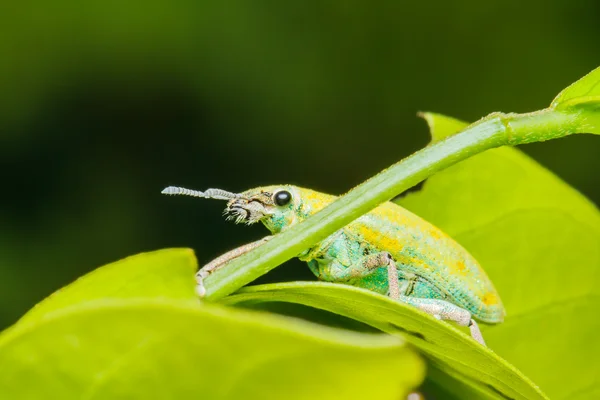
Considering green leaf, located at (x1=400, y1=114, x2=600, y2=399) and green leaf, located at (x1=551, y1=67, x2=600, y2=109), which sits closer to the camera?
green leaf, located at (x1=551, y1=67, x2=600, y2=109)

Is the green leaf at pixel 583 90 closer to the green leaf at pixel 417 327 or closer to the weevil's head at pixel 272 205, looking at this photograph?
the green leaf at pixel 417 327

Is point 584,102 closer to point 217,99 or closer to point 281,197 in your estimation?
point 281,197

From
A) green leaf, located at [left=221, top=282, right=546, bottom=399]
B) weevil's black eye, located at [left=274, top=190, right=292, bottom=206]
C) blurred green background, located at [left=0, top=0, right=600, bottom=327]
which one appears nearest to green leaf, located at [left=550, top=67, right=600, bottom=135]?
green leaf, located at [left=221, top=282, right=546, bottom=399]

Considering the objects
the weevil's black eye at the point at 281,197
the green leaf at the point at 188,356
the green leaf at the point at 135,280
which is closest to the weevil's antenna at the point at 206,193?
the weevil's black eye at the point at 281,197

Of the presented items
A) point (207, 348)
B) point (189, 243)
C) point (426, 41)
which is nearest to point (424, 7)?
point (426, 41)

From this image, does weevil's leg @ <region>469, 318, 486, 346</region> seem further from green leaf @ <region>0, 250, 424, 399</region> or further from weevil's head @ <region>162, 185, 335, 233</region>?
green leaf @ <region>0, 250, 424, 399</region>

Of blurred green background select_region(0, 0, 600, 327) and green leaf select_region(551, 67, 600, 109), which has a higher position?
blurred green background select_region(0, 0, 600, 327)
